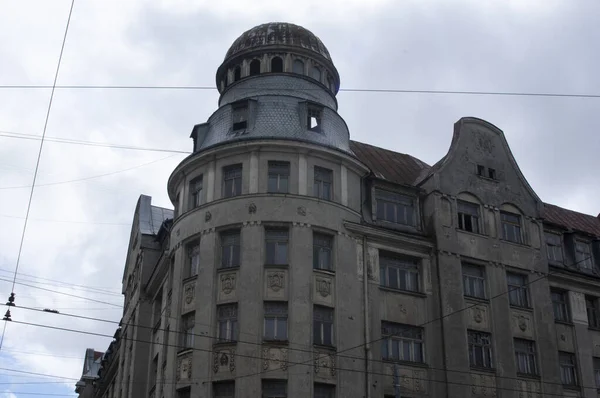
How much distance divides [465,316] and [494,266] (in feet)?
10.7

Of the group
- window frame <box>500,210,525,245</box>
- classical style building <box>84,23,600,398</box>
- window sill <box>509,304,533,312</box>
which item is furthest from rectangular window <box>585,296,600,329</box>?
window frame <box>500,210,525,245</box>

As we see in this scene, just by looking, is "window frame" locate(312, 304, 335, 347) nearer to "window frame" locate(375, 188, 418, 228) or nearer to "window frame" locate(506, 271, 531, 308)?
"window frame" locate(375, 188, 418, 228)

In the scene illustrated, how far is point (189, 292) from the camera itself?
105ft

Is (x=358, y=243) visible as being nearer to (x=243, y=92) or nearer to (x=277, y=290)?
(x=277, y=290)

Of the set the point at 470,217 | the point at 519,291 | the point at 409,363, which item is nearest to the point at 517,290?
the point at 519,291

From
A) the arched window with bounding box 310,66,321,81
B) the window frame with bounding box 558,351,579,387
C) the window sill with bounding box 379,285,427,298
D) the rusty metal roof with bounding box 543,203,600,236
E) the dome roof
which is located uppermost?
the dome roof

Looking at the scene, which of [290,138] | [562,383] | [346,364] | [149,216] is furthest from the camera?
[149,216]

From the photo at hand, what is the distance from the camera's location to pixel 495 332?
113 ft

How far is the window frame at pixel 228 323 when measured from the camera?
29875mm

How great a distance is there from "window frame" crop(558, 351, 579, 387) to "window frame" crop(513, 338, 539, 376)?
178cm

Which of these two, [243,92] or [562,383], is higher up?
[243,92]

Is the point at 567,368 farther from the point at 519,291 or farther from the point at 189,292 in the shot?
the point at 189,292

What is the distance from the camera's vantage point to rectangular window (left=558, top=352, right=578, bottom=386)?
3650 cm

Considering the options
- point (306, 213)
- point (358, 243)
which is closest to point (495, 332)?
point (358, 243)
